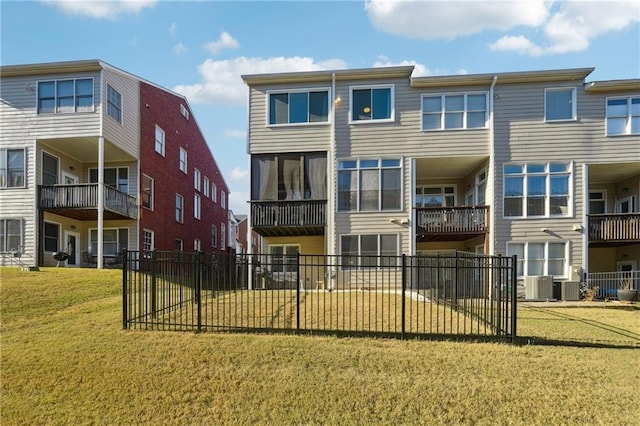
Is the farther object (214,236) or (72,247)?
(214,236)

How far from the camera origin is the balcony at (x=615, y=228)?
15.4m

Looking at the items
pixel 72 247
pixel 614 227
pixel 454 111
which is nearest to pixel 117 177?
pixel 72 247

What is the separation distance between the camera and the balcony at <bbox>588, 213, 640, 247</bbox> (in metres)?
15.4

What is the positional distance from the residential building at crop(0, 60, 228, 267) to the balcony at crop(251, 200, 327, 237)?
253 inches

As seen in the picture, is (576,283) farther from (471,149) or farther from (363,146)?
(363,146)

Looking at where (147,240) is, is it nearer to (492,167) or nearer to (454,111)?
(454,111)

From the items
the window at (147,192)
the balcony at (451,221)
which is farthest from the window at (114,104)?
the balcony at (451,221)

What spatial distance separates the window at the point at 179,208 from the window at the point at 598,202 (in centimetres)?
2239

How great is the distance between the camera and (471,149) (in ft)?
51.6

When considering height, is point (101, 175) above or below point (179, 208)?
above

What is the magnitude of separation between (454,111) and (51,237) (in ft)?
59.4

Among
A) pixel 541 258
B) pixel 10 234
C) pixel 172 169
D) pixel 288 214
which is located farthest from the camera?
pixel 172 169

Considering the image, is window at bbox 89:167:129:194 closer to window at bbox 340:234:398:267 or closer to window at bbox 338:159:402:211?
window at bbox 338:159:402:211

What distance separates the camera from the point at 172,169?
23.1 m
